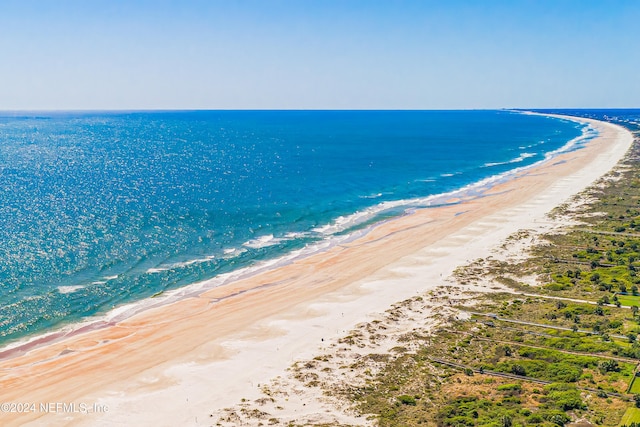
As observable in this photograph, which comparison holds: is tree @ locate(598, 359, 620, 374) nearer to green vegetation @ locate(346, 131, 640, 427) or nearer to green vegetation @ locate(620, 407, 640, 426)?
green vegetation @ locate(346, 131, 640, 427)

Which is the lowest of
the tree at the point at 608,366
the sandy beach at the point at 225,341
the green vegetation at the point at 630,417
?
the sandy beach at the point at 225,341

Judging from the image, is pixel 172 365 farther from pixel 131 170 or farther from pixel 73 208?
pixel 131 170

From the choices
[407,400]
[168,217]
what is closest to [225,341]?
[407,400]

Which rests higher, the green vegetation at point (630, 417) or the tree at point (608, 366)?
the tree at point (608, 366)

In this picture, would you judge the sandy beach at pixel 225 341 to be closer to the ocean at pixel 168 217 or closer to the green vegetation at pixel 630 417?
the ocean at pixel 168 217

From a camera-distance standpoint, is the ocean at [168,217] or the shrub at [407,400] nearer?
the shrub at [407,400]

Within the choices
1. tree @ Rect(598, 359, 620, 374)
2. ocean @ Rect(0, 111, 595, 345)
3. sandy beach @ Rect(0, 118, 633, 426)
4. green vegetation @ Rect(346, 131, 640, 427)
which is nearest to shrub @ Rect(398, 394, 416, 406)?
green vegetation @ Rect(346, 131, 640, 427)

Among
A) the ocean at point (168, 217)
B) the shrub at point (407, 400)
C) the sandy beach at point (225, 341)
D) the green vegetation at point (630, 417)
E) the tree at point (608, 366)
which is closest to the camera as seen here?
the green vegetation at point (630, 417)

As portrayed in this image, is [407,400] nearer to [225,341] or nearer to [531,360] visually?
[531,360]

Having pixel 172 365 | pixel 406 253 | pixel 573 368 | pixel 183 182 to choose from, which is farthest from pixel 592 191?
pixel 172 365

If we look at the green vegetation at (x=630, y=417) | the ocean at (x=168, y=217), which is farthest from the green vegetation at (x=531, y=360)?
the ocean at (x=168, y=217)
